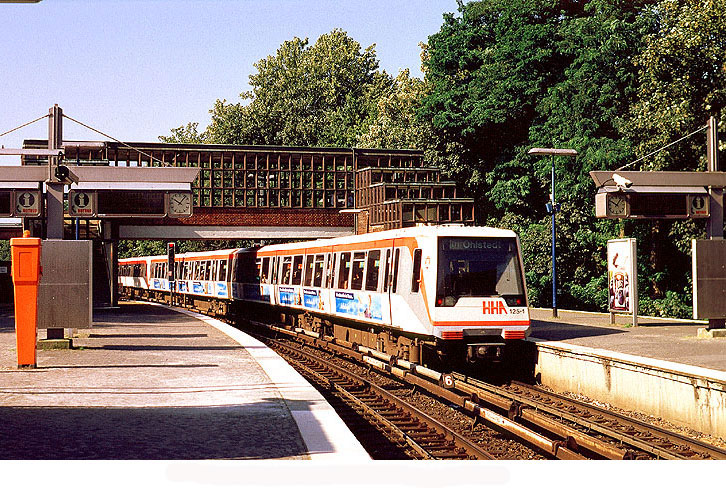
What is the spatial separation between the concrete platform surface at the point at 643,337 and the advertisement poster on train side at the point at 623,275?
0.58m

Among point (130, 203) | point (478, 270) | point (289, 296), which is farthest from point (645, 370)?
point (289, 296)

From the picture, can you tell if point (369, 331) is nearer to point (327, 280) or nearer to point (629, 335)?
point (327, 280)

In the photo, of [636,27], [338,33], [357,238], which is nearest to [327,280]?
[357,238]

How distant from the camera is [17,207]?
709 inches

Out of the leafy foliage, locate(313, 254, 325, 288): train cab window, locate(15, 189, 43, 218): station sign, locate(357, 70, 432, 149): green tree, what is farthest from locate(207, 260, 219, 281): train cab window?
locate(15, 189, 43, 218): station sign

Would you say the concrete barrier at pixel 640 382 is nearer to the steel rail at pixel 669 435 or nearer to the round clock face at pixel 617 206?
the steel rail at pixel 669 435

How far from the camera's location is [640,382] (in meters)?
13.7

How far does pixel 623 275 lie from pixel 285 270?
1129 cm

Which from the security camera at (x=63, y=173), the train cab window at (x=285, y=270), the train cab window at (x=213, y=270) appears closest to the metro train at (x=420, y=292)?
the train cab window at (x=285, y=270)

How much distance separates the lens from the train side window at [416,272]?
55.6 feet

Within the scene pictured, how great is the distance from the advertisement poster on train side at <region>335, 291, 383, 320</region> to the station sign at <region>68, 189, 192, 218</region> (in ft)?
14.1

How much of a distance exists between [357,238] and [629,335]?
21.4ft

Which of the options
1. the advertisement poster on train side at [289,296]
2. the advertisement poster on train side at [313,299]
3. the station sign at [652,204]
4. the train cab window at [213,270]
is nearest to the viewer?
the station sign at [652,204]

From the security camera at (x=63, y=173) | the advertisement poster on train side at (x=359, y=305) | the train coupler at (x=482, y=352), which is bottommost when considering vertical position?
Result: the train coupler at (x=482, y=352)
